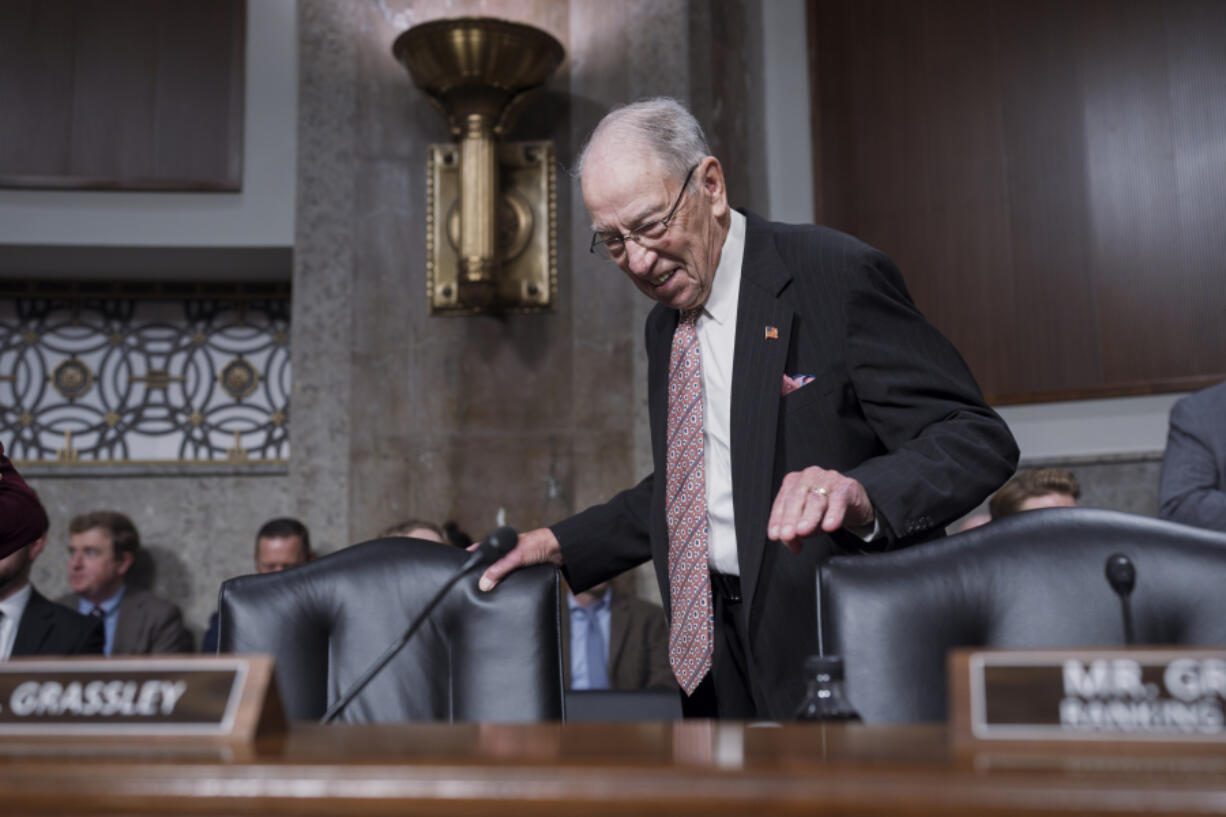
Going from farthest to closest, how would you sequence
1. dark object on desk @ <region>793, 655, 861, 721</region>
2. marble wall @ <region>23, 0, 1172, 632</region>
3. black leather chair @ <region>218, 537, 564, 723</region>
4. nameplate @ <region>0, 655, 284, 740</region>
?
marble wall @ <region>23, 0, 1172, 632</region>
black leather chair @ <region>218, 537, 564, 723</region>
dark object on desk @ <region>793, 655, 861, 721</region>
nameplate @ <region>0, 655, 284, 740</region>

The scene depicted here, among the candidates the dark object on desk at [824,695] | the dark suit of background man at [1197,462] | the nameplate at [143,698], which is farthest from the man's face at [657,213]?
the dark suit of background man at [1197,462]

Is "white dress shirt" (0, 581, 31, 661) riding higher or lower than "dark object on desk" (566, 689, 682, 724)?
higher

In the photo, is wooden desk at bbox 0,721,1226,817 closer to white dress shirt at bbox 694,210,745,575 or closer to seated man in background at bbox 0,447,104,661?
white dress shirt at bbox 694,210,745,575

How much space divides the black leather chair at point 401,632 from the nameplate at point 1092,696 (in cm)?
89

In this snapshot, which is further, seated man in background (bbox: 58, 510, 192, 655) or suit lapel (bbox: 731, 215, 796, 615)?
seated man in background (bbox: 58, 510, 192, 655)

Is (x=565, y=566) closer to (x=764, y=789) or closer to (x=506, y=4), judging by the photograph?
(x=764, y=789)

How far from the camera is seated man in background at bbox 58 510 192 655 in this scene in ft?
15.7

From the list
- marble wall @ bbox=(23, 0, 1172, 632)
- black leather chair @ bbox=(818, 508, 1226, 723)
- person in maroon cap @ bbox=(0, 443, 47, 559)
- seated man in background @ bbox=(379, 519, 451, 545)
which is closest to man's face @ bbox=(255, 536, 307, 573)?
marble wall @ bbox=(23, 0, 1172, 632)

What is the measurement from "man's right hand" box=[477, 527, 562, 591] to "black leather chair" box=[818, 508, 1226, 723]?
0.47m

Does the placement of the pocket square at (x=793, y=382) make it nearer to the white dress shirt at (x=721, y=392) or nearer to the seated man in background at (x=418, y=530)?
the white dress shirt at (x=721, y=392)

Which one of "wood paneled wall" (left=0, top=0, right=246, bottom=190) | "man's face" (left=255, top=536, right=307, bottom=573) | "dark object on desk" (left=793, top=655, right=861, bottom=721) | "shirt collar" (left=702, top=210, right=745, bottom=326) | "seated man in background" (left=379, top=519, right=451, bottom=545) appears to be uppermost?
"wood paneled wall" (left=0, top=0, right=246, bottom=190)

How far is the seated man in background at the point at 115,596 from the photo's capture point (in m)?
4.79

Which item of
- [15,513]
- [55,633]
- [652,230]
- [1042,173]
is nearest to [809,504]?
[652,230]

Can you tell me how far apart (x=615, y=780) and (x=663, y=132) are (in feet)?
4.24
